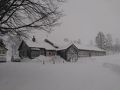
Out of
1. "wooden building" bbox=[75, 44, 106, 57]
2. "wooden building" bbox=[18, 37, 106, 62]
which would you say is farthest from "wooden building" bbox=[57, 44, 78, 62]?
"wooden building" bbox=[75, 44, 106, 57]

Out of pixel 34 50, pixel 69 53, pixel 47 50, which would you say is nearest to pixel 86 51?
pixel 69 53

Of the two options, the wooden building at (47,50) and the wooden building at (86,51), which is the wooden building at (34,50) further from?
the wooden building at (86,51)

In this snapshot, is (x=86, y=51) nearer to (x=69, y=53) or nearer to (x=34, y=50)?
(x=69, y=53)

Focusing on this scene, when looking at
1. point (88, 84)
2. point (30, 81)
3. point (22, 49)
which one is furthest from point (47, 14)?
point (22, 49)

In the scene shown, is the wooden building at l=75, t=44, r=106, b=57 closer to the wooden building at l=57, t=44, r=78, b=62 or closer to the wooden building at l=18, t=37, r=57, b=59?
the wooden building at l=57, t=44, r=78, b=62

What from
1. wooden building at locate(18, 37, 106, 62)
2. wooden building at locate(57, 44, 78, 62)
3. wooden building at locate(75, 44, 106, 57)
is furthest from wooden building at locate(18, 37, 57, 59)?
wooden building at locate(75, 44, 106, 57)

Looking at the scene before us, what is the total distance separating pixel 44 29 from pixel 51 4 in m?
2.09

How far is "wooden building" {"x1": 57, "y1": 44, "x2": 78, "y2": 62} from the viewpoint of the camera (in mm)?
41812

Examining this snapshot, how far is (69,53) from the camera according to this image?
42.4m

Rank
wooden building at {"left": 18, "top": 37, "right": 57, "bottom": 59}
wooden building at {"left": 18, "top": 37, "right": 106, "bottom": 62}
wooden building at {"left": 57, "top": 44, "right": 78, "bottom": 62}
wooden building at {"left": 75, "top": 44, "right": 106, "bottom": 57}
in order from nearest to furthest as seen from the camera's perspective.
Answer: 1. wooden building at {"left": 18, "top": 37, "right": 57, "bottom": 59}
2. wooden building at {"left": 18, "top": 37, "right": 106, "bottom": 62}
3. wooden building at {"left": 57, "top": 44, "right": 78, "bottom": 62}
4. wooden building at {"left": 75, "top": 44, "right": 106, "bottom": 57}

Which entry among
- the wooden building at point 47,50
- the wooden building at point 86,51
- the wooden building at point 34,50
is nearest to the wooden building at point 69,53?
the wooden building at point 47,50

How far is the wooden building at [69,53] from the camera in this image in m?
41.8

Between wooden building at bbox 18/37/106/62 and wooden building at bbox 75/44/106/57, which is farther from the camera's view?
wooden building at bbox 75/44/106/57

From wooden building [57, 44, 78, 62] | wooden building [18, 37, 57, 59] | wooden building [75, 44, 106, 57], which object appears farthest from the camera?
wooden building [75, 44, 106, 57]
